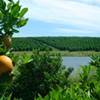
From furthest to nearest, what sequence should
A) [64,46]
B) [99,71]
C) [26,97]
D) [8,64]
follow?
[64,46]
[26,97]
[99,71]
[8,64]

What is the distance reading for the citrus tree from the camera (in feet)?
13.7

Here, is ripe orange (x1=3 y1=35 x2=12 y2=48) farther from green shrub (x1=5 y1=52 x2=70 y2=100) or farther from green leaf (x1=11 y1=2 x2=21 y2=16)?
green shrub (x1=5 y1=52 x2=70 y2=100)

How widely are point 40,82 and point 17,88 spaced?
1.91 meters

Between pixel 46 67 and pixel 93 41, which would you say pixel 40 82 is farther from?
pixel 93 41

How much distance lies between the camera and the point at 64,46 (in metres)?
182

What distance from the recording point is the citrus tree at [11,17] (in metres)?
4.16

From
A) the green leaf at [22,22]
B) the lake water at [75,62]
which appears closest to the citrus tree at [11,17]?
the green leaf at [22,22]

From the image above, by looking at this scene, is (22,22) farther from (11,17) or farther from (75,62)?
(75,62)

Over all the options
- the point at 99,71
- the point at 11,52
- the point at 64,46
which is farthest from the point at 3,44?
the point at 64,46

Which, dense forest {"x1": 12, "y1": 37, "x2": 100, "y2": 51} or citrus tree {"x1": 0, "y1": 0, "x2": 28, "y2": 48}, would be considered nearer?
citrus tree {"x1": 0, "y1": 0, "x2": 28, "y2": 48}

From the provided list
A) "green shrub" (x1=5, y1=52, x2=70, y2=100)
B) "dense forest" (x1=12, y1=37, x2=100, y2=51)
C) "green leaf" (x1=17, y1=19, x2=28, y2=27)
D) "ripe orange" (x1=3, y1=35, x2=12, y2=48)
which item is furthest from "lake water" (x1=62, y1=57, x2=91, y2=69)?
"dense forest" (x1=12, y1=37, x2=100, y2=51)

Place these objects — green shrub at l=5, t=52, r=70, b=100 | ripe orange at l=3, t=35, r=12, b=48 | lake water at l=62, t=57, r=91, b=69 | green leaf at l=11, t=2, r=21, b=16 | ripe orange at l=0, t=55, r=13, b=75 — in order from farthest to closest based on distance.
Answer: green shrub at l=5, t=52, r=70, b=100
lake water at l=62, t=57, r=91, b=69
green leaf at l=11, t=2, r=21, b=16
ripe orange at l=3, t=35, r=12, b=48
ripe orange at l=0, t=55, r=13, b=75

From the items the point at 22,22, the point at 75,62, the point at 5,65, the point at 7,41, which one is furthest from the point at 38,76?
the point at 75,62

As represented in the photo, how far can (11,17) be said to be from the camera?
421cm
